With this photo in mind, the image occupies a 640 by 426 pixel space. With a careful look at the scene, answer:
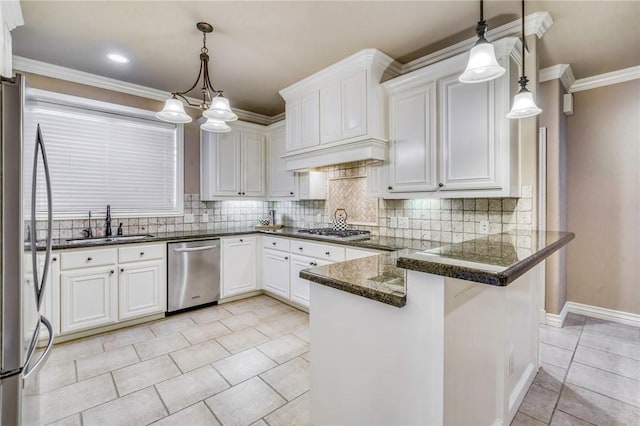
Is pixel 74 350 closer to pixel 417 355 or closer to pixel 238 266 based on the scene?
pixel 238 266

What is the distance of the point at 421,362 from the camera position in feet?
3.75

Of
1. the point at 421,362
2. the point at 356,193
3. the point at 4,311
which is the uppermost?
the point at 356,193

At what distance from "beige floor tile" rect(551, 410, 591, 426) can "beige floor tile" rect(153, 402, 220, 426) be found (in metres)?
1.95

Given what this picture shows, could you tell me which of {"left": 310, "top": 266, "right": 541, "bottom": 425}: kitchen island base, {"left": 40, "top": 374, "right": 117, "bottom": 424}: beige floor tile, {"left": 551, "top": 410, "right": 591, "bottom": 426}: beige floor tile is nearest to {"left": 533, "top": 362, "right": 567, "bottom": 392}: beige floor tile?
{"left": 551, "top": 410, "right": 591, "bottom": 426}: beige floor tile

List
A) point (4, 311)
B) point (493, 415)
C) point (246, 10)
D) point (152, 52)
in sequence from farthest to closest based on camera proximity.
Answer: point (152, 52)
point (246, 10)
point (493, 415)
point (4, 311)

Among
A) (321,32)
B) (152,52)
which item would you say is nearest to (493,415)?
(321,32)

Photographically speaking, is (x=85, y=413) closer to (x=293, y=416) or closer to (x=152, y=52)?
(x=293, y=416)

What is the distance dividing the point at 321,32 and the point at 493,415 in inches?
111

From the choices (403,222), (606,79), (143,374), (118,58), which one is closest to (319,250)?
(403,222)

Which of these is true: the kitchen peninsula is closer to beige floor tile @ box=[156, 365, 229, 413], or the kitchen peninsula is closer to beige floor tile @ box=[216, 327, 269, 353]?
beige floor tile @ box=[156, 365, 229, 413]

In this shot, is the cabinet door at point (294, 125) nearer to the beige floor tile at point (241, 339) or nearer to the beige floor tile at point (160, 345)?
the beige floor tile at point (241, 339)

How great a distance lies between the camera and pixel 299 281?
3.49 meters

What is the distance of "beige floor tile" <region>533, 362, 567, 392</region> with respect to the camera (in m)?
2.10

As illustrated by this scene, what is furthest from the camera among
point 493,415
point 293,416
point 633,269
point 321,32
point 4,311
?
point 633,269
